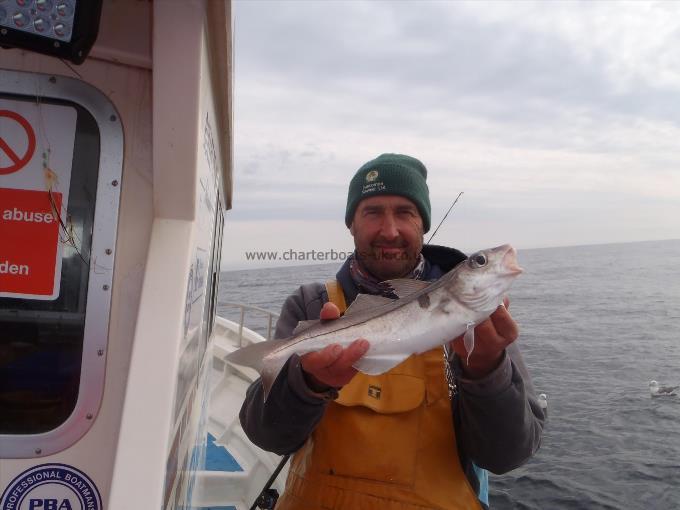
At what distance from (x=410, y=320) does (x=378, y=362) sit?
25 cm

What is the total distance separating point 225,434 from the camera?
6766mm

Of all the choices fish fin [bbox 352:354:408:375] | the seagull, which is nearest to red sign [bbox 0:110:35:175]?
fish fin [bbox 352:354:408:375]

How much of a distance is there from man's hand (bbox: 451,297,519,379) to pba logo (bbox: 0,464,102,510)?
173 cm

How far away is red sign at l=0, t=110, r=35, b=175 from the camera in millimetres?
2102

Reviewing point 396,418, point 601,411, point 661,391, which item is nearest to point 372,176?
point 396,418

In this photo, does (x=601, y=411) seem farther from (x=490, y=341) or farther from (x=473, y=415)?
(x=490, y=341)

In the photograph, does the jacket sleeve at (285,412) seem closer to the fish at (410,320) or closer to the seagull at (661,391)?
the fish at (410,320)

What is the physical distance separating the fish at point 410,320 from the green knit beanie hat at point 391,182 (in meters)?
0.90

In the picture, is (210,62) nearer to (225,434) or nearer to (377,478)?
(377,478)

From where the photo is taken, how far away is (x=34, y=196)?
83.3 inches

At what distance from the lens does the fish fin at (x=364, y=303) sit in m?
2.62

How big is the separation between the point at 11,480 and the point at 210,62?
1930 mm

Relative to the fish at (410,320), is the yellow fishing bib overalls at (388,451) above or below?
below

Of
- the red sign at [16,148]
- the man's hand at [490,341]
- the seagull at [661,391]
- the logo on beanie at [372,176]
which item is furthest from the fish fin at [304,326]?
the seagull at [661,391]
